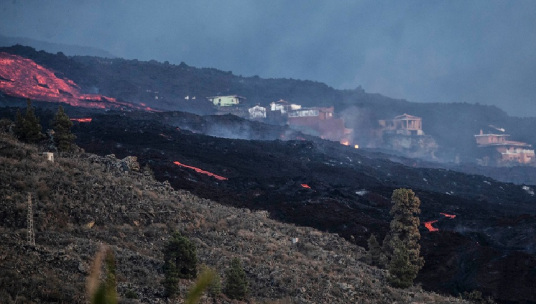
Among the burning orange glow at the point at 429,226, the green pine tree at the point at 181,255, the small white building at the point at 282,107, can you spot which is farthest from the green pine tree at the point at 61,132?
the small white building at the point at 282,107

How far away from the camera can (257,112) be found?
128m

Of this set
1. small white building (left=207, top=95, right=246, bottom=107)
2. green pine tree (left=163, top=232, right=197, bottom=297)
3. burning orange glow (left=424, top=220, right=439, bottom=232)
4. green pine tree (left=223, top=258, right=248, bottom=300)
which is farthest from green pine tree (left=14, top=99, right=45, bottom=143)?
small white building (left=207, top=95, right=246, bottom=107)

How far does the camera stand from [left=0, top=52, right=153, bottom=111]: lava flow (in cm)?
8856

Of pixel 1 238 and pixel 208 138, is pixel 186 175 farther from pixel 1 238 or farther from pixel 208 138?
pixel 1 238

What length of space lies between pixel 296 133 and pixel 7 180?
86493mm

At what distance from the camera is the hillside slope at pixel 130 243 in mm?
12238

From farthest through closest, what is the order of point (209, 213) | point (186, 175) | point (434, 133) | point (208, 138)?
point (434, 133), point (208, 138), point (186, 175), point (209, 213)

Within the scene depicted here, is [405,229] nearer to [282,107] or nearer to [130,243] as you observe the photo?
[130,243]

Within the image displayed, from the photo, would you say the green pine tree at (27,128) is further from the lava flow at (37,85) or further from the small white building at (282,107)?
the small white building at (282,107)

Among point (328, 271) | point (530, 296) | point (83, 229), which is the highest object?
point (83, 229)

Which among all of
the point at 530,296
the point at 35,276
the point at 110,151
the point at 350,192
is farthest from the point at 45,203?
the point at 350,192

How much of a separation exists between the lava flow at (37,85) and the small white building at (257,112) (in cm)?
3723

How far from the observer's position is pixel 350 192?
164 ft

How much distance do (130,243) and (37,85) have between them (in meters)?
90.1
